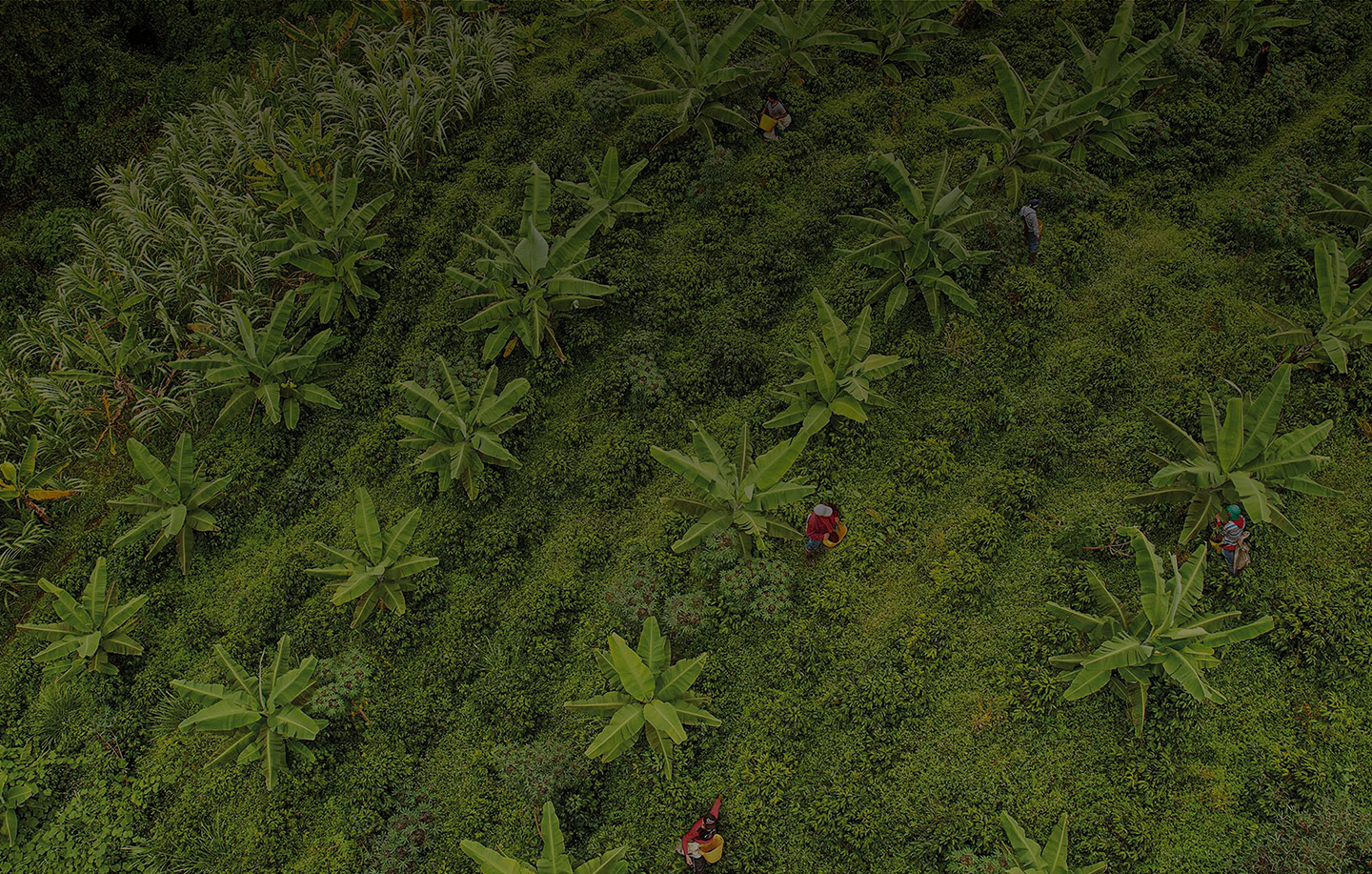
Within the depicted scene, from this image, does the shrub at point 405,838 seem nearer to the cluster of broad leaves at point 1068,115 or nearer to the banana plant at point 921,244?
the banana plant at point 921,244

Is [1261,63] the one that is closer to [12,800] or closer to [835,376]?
[835,376]

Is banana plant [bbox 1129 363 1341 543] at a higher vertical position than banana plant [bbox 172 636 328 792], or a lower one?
lower

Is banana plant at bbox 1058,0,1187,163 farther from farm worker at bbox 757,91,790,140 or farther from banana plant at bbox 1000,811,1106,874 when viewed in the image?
banana plant at bbox 1000,811,1106,874

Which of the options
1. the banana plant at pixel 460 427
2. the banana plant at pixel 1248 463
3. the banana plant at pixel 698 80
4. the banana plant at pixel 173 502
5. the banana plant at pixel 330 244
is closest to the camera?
the banana plant at pixel 1248 463

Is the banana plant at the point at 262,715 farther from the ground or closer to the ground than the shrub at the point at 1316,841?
farther from the ground

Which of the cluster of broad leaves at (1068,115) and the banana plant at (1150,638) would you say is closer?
the banana plant at (1150,638)

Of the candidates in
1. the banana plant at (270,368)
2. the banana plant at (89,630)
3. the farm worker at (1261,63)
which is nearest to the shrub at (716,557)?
the banana plant at (270,368)

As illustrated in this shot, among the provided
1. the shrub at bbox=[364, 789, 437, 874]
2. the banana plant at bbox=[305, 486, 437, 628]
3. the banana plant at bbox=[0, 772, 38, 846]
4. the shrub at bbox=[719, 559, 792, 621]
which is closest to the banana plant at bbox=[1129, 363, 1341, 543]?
the shrub at bbox=[719, 559, 792, 621]
